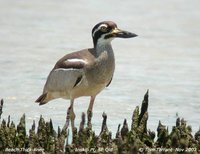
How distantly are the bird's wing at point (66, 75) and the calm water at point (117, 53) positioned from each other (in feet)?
1.42

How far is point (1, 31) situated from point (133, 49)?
8.44 feet

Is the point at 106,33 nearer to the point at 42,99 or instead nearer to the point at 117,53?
the point at 42,99

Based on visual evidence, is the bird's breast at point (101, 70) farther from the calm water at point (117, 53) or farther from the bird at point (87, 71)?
the calm water at point (117, 53)

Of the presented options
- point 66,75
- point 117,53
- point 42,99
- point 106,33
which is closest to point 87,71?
point 66,75

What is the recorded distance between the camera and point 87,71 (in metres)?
11.4

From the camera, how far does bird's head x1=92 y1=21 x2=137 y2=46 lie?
38.3ft

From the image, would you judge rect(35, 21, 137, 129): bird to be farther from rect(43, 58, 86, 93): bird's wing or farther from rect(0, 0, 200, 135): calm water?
→ rect(0, 0, 200, 135): calm water

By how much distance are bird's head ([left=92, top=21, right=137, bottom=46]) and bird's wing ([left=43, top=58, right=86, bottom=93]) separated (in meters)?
0.50

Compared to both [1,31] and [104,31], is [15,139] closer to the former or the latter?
[104,31]

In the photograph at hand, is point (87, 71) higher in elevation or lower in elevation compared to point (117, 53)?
lower

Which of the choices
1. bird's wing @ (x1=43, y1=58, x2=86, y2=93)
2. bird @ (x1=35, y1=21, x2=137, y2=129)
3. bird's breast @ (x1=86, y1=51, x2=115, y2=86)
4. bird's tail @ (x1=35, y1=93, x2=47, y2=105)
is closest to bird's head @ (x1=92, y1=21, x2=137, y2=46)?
bird @ (x1=35, y1=21, x2=137, y2=129)

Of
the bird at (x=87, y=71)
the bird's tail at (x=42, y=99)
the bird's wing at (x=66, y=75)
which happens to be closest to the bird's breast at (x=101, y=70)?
the bird at (x=87, y=71)

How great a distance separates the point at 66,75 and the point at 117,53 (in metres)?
4.07

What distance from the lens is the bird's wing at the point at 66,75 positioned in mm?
11367
